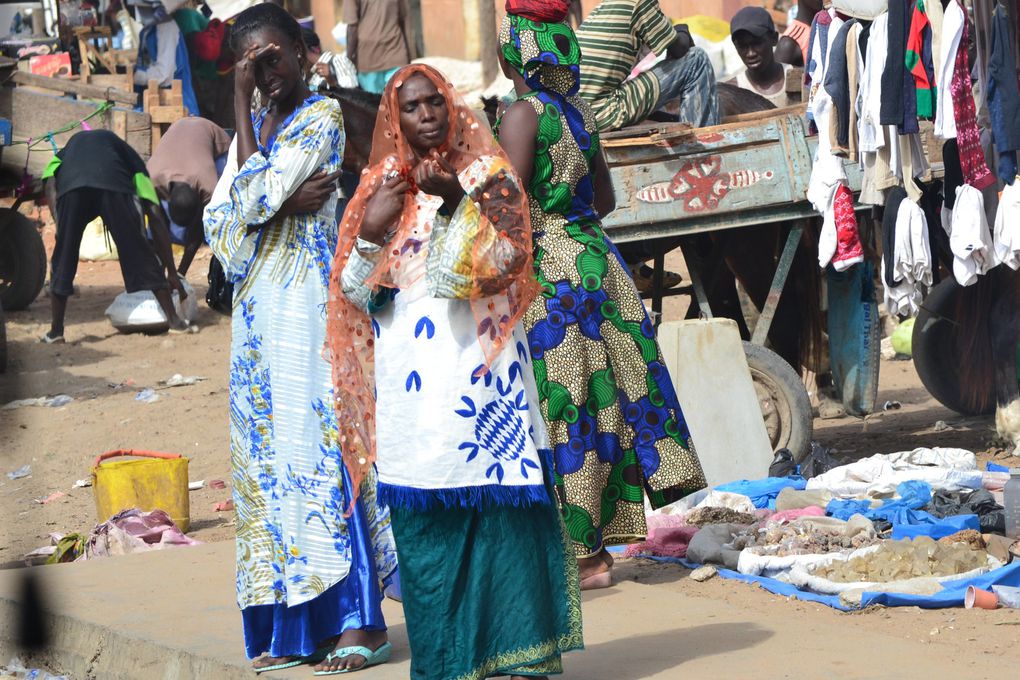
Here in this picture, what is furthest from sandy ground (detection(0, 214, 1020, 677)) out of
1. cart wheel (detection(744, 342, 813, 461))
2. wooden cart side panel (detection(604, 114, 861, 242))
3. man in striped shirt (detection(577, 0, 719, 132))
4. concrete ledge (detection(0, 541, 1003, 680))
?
man in striped shirt (detection(577, 0, 719, 132))

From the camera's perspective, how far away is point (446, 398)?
3.48 meters

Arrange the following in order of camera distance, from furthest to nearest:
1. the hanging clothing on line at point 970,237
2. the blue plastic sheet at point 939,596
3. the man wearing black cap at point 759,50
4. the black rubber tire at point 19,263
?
the black rubber tire at point 19,263 < the man wearing black cap at point 759,50 < the hanging clothing on line at point 970,237 < the blue plastic sheet at point 939,596

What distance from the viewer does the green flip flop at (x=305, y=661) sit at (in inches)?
165

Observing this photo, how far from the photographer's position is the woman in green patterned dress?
16.3 ft

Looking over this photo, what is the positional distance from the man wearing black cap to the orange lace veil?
6.46 m

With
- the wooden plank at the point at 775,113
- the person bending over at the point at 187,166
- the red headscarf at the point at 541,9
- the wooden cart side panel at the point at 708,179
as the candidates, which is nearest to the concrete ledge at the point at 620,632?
the red headscarf at the point at 541,9

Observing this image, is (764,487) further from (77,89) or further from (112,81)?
(112,81)

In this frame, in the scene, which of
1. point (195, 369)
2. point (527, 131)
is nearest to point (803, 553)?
point (527, 131)

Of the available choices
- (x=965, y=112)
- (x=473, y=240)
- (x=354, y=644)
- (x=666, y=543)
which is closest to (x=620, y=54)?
(x=965, y=112)

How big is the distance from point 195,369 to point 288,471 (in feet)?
26.4

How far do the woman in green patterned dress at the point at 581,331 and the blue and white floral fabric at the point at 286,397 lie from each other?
908 mm

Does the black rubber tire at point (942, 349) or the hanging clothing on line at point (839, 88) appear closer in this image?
the hanging clothing on line at point (839, 88)

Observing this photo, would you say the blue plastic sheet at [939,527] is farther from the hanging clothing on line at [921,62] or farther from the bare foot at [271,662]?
the bare foot at [271,662]

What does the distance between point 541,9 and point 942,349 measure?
4.39 metres
